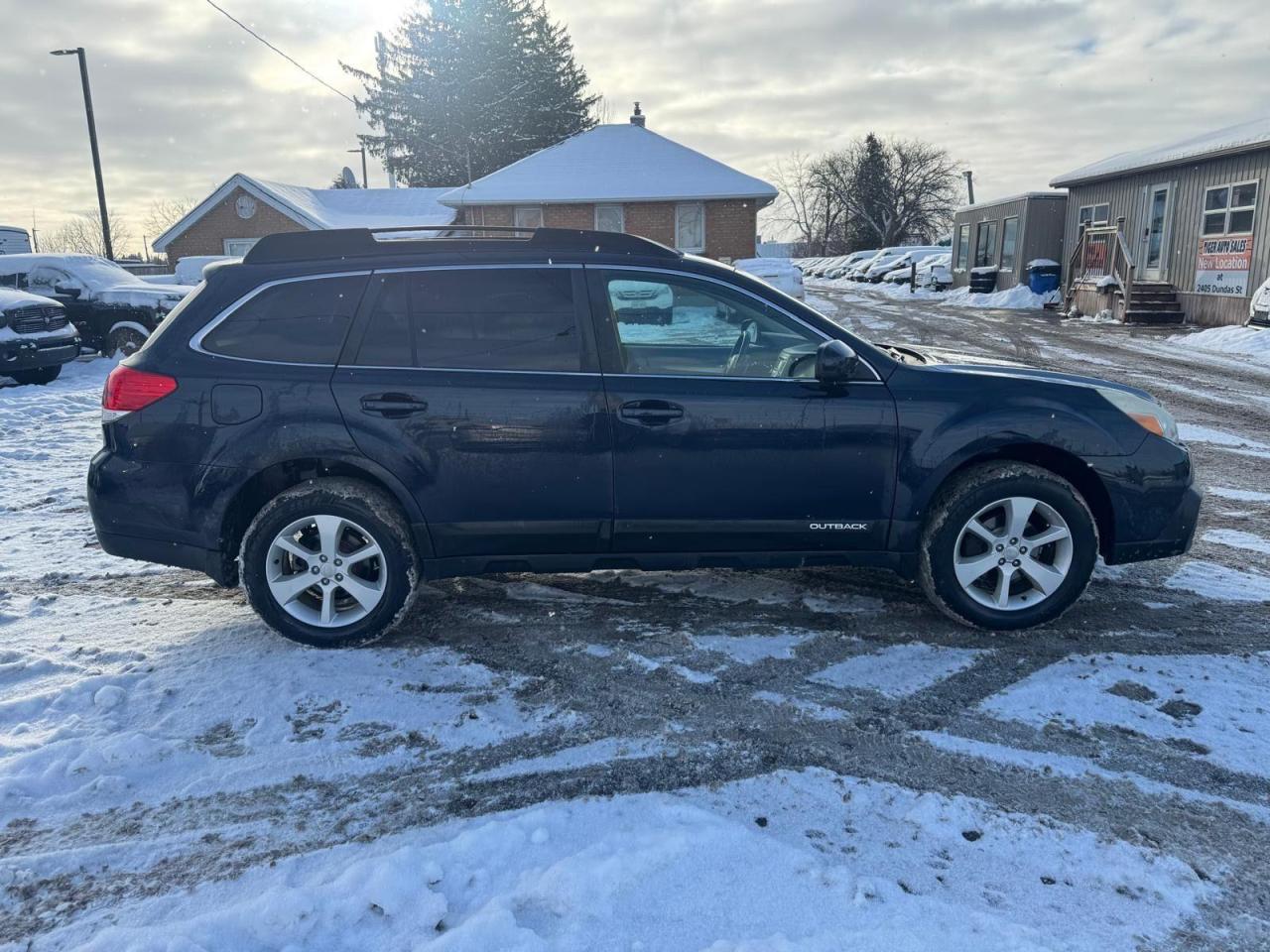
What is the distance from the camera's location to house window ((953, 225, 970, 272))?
30.2 meters

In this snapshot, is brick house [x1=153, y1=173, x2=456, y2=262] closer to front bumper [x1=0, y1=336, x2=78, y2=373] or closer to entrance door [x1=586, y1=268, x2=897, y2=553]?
front bumper [x1=0, y1=336, x2=78, y2=373]

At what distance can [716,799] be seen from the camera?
9.00ft

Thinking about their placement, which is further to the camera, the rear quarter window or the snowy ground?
the rear quarter window

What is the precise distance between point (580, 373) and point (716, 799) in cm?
188

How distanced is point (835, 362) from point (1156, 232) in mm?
21220

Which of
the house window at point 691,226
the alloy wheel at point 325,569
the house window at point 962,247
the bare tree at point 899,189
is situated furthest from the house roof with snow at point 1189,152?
the bare tree at point 899,189

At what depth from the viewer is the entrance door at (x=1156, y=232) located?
20.0 meters

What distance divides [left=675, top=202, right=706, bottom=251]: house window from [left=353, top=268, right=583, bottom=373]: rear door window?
2366cm

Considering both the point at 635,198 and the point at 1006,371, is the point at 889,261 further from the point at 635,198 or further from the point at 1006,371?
the point at 1006,371

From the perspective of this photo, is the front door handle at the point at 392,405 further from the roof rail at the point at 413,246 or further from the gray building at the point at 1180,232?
the gray building at the point at 1180,232

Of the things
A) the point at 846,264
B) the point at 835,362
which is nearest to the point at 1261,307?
the point at 835,362

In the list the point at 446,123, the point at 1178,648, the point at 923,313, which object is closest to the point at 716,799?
the point at 1178,648

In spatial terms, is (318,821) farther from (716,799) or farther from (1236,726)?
(1236,726)

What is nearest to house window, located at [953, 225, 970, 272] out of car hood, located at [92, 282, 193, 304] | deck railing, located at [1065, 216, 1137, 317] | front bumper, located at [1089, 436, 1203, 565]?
deck railing, located at [1065, 216, 1137, 317]
